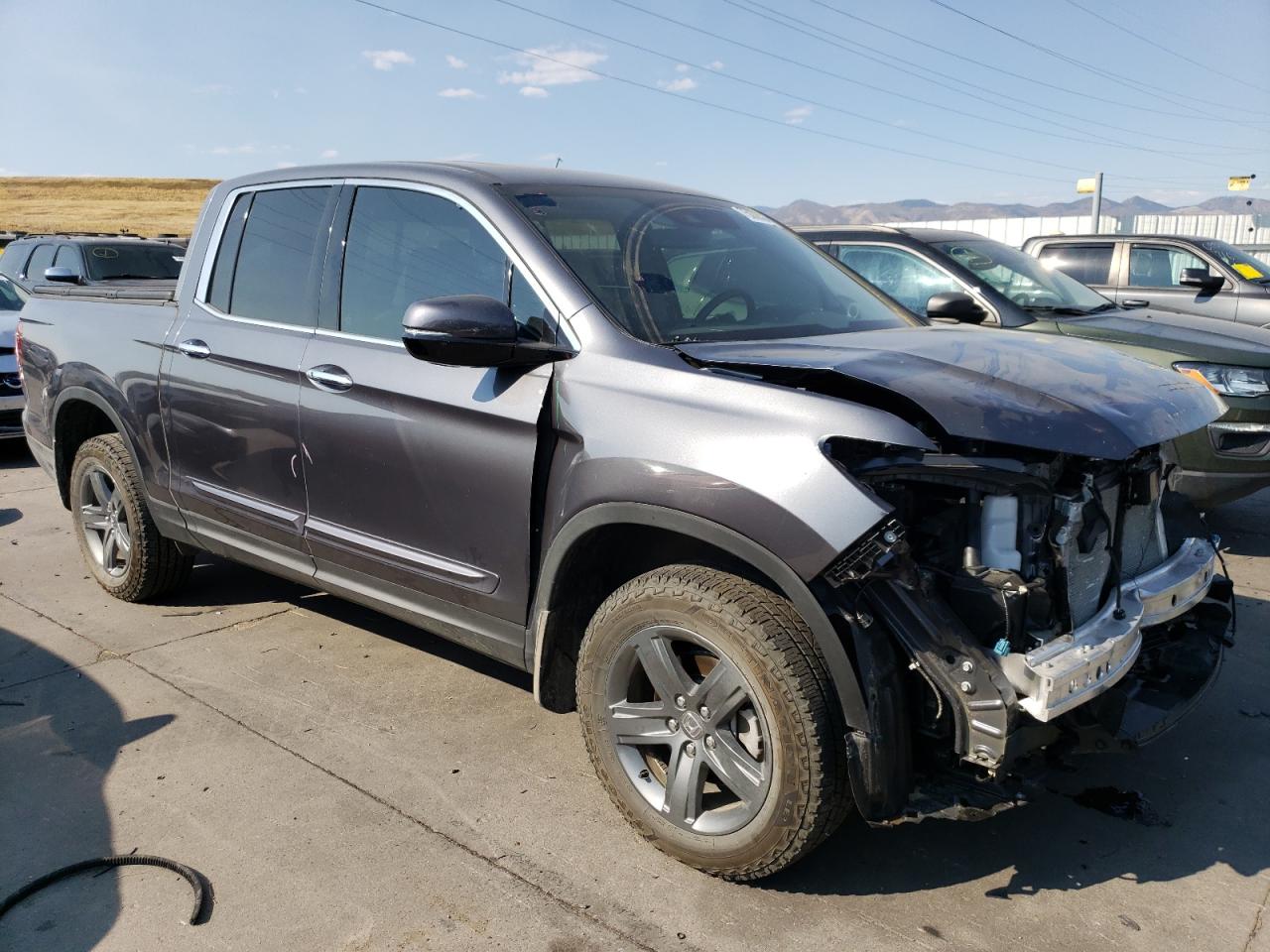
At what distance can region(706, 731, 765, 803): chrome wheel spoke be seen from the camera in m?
2.69

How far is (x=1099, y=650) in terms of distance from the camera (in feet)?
8.11

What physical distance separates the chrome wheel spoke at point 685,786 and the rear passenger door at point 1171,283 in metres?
7.94

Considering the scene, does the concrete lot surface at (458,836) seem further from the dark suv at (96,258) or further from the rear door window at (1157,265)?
the dark suv at (96,258)

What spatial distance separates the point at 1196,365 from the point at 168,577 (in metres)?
5.66

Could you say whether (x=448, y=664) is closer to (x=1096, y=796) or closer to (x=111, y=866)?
(x=111, y=866)

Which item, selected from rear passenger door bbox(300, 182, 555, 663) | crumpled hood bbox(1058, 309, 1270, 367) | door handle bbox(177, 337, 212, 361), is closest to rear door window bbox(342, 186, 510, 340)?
rear passenger door bbox(300, 182, 555, 663)

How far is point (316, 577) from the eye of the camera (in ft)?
12.8

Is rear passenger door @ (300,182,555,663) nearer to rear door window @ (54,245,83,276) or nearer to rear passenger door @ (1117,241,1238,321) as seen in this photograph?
rear passenger door @ (1117,241,1238,321)

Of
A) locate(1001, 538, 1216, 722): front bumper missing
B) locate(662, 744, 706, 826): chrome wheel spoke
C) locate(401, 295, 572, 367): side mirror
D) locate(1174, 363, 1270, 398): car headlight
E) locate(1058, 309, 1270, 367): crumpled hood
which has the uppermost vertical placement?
locate(401, 295, 572, 367): side mirror

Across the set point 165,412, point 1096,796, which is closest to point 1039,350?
point 1096,796

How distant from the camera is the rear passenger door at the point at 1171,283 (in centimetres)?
915

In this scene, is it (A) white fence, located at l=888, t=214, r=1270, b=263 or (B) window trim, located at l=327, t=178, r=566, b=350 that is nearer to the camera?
(B) window trim, located at l=327, t=178, r=566, b=350

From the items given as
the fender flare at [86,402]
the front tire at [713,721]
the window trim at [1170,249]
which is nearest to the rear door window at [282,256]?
the fender flare at [86,402]

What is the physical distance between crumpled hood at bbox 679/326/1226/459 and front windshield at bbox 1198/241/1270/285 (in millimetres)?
7359
